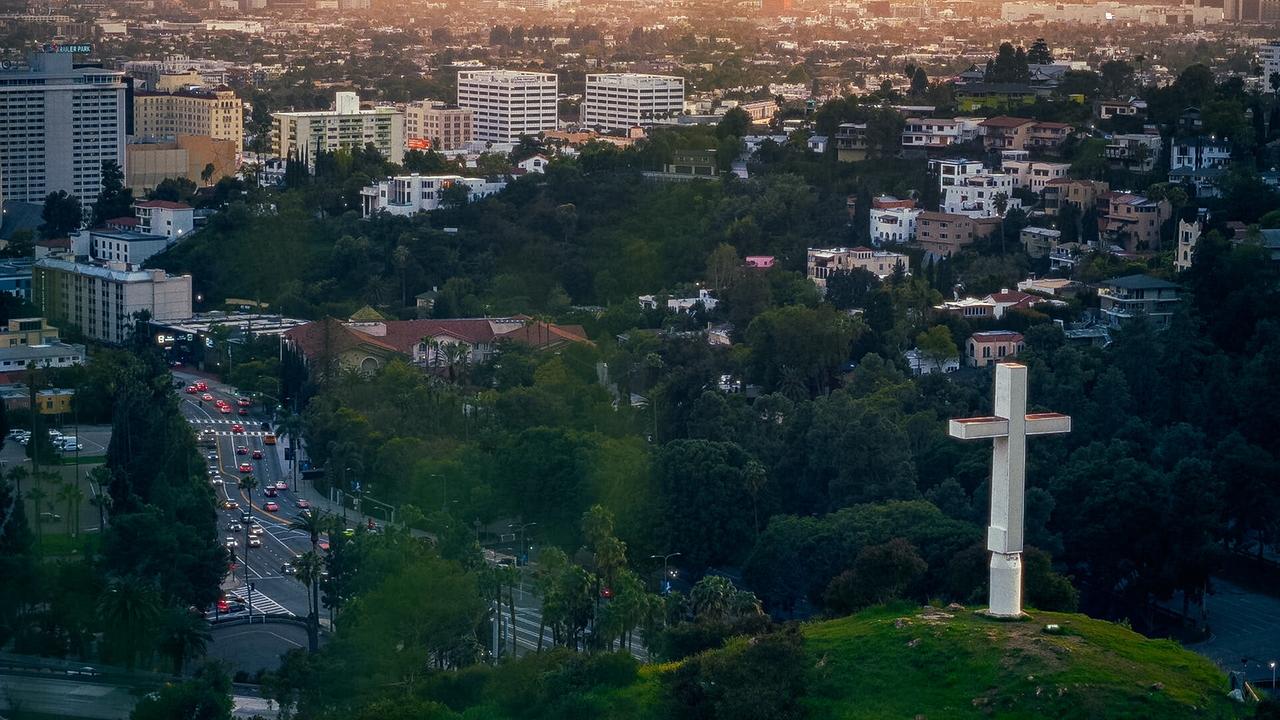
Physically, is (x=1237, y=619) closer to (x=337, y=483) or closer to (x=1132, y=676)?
(x=1132, y=676)

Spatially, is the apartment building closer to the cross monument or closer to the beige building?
the beige building

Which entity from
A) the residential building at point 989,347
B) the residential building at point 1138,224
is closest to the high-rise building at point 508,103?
the residential building at point 1138,224

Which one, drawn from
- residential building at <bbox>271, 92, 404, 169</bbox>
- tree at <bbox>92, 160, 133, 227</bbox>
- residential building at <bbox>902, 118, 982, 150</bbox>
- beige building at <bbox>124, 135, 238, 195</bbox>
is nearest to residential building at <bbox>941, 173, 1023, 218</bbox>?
residential building at <bbox>902, 118, 982, 150</bbox>

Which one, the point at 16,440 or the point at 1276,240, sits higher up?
the point at 1276,240

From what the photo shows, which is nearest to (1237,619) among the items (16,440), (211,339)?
(16,440)

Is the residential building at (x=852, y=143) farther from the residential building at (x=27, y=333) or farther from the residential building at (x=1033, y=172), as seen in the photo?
the residential building at (x=27, y=333)

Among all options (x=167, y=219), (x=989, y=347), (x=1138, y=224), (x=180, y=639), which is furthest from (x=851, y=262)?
(x=180, y=639)
